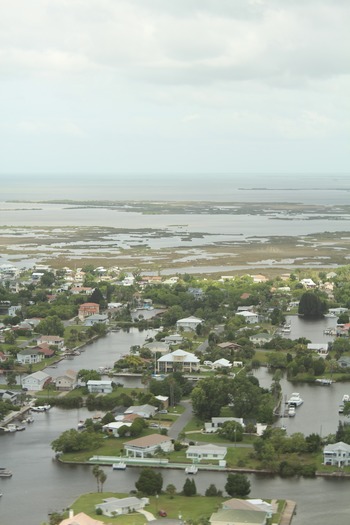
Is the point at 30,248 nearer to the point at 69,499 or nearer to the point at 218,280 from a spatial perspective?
the point at 218,280

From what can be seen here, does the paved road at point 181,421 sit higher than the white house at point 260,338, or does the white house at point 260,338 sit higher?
the white house at point 260,338

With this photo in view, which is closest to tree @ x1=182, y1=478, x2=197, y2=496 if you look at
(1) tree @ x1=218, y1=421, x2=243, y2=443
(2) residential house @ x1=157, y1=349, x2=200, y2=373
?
(1) tree @ x1=218, y1=421, x2=243, y2=443

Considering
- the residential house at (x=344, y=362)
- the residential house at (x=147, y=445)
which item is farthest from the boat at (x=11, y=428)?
the residential house at (x=344, y=362)

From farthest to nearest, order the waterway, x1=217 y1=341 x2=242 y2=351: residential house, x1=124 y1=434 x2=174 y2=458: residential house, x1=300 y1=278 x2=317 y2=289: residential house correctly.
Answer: x1=300 y1=278 x2=317 y2=289: residential house → x1=217 y1=341 x2=242 y2=351: residential house → x1=124 y1=434 x2=174 y2=458: residential house → the waterway

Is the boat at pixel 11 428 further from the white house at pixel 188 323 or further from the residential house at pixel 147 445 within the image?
the white house at pixel 188 323

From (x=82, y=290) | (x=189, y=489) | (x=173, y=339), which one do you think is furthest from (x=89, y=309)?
(x=189, y=489)

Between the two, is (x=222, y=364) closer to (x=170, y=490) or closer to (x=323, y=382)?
(x=323, y=382)

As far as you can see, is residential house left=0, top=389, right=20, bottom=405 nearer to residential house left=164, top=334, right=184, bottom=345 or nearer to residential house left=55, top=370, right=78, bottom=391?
residential house left=55, top=370, right=78, bottom=391
